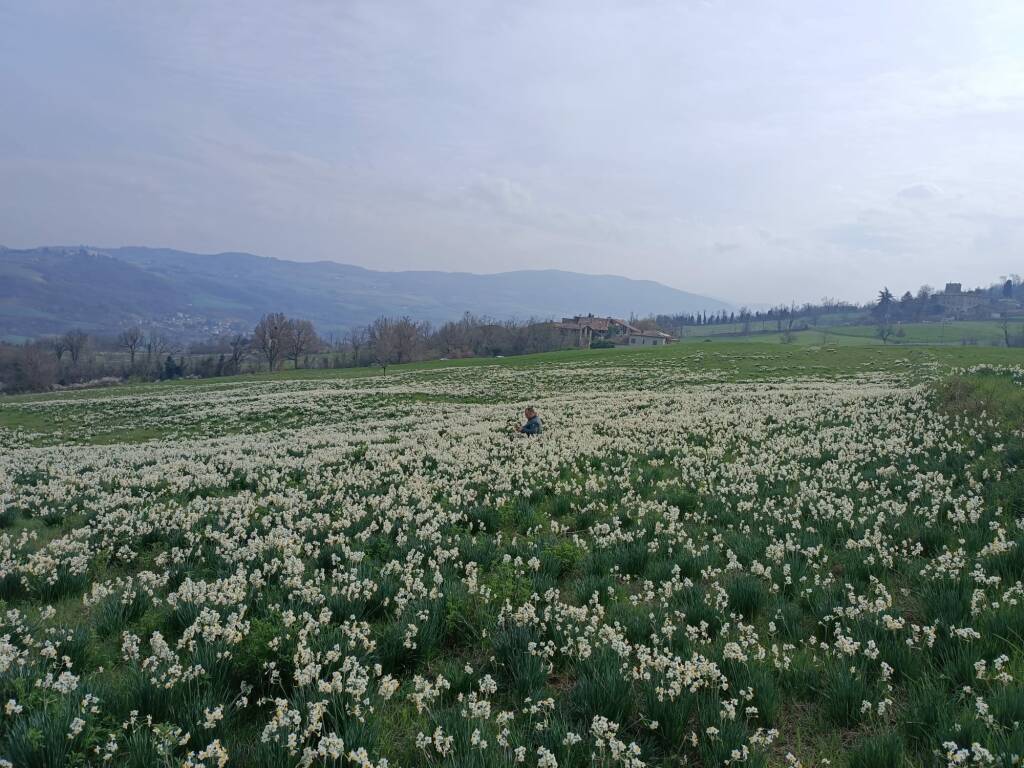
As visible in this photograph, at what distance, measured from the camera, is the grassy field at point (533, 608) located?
3875 mm

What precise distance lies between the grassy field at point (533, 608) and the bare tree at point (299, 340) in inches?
4675

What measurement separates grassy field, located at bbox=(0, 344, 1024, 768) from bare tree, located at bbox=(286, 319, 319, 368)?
119m

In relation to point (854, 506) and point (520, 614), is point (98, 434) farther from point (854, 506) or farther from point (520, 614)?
point (854, 506)

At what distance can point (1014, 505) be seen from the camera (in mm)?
8461

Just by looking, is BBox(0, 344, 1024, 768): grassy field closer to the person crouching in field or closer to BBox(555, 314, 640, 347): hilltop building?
the person crouching in field

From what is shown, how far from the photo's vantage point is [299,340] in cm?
12750

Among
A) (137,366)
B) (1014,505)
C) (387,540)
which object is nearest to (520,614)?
(387,540)

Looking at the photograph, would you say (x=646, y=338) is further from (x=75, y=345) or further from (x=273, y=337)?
(x=75, y=345)

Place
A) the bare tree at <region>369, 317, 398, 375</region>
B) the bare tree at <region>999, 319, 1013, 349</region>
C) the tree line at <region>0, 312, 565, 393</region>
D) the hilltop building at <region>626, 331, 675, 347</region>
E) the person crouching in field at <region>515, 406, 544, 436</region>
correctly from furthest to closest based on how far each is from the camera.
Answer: the hilltop building at <region>626, 331, 675, 347</region> < the bare tree at <region>999, 319, 1013, 349</region> < the bare tree at <region>369, 317, 398, 375</region> < the tree line at <region>0, 312, 565, 393</region> < the person crouching in field at <region>515, 406, 544, 436</region>

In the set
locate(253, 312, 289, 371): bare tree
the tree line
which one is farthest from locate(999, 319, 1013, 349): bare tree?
locate(253, 312, 289, 371): bare tree

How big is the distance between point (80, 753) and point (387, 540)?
4934mm

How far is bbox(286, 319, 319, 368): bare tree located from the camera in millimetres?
126744

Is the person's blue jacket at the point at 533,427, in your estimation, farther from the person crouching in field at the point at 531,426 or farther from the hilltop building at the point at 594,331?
the hilltop building at the point at 594,331

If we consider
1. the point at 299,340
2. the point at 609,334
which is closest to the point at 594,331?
the point at 609,334
